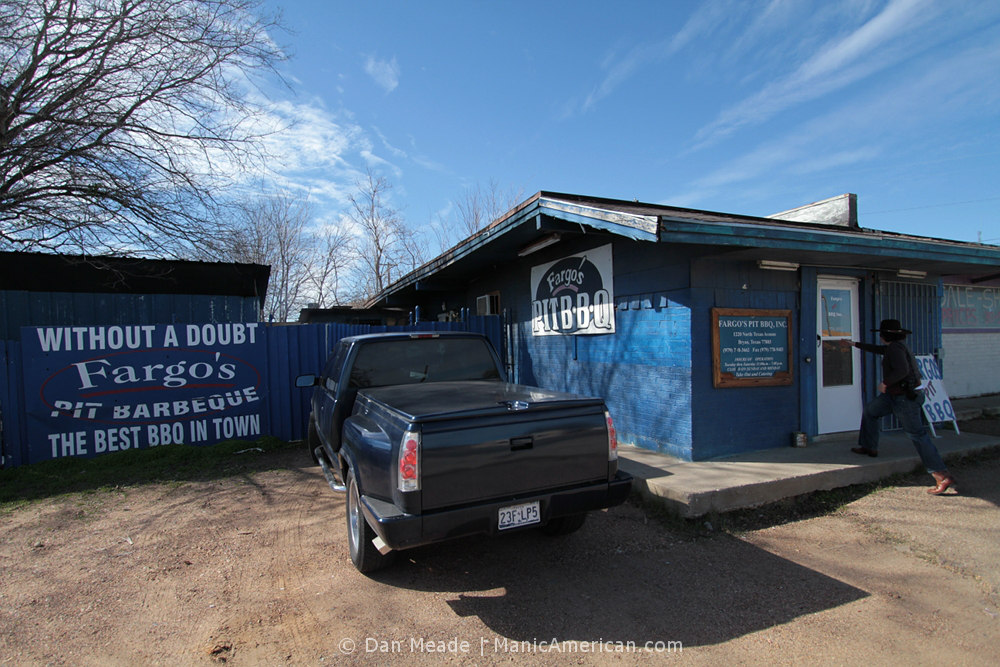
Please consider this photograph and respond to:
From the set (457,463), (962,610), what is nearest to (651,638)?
(457,463)

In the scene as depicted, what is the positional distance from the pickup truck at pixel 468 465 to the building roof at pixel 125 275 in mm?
7863

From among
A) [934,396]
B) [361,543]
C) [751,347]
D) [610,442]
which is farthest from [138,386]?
[934,396]

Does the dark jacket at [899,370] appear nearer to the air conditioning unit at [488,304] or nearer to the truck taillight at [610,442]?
the truck taillight at [610,442]

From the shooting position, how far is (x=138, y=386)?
7230 millimetres

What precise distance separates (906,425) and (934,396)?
9.32 feet

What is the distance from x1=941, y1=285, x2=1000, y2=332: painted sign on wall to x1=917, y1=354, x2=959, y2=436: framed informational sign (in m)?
3.78

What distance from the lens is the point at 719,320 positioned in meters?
5.85

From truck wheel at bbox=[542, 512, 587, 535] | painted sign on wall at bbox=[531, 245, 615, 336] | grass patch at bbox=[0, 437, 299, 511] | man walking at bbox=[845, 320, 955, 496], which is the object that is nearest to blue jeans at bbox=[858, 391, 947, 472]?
man walking at bbox=[845, 320, 955, 496]

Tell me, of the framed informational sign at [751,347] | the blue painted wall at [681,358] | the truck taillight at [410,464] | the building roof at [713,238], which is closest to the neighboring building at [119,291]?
the building roof at [713,238]

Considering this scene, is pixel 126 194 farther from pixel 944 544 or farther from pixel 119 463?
pixel 944 544

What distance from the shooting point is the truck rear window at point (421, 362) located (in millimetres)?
4703

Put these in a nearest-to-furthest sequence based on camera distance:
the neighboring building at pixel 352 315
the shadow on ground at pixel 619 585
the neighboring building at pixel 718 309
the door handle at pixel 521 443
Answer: the shadow on ground at pixel 619 585, the door handle at pixel 521 443, the neighboring building at pixel 718 309, the neighboring building at pixel 352 315

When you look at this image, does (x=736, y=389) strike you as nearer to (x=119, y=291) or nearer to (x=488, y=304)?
(x=488, y=304)

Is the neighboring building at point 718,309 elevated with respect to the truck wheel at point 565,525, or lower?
elevated
